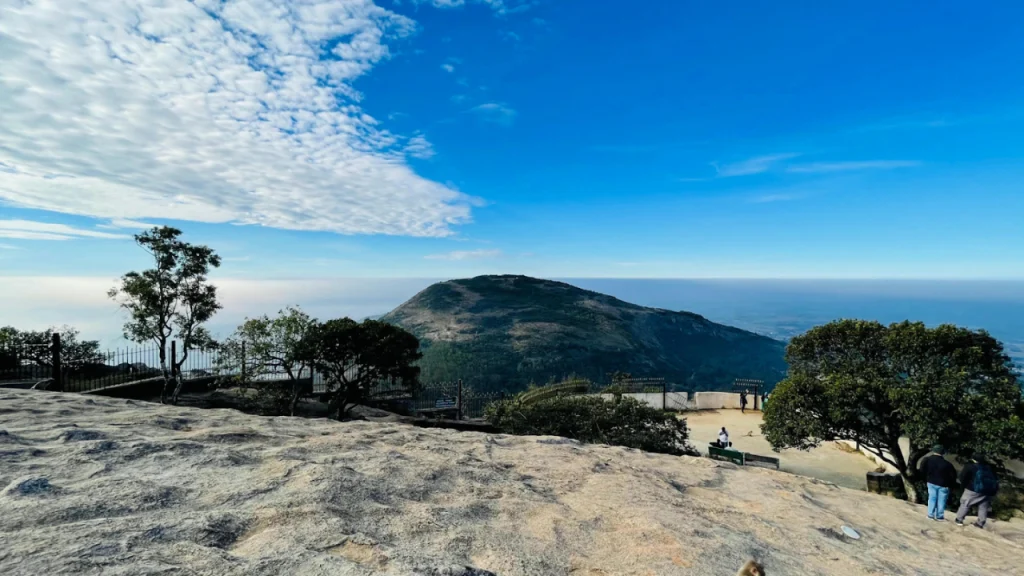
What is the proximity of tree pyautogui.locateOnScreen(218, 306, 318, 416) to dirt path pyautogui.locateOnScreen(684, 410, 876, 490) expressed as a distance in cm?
1481

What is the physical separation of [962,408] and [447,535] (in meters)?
12.6

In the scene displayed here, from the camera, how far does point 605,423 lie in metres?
14.3

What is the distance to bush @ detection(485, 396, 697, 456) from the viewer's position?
45.1 feet

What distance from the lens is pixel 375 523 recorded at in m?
4.05

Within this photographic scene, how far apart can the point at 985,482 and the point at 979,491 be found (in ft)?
0.58

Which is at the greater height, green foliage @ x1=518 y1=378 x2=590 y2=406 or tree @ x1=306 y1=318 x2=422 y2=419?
tree @ x1=306 y1=318 x2=422 y2=419

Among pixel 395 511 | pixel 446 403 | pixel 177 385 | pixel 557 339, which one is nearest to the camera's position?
pixel 395 511

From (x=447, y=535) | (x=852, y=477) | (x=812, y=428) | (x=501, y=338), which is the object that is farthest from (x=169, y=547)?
(x=501, y=338)

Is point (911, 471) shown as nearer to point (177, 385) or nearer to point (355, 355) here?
point (355, 355)

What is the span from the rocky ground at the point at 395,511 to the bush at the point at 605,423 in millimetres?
5835

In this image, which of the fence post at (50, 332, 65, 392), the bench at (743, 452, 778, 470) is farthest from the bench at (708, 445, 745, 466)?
the fence post at (50, 332, 65, 392)

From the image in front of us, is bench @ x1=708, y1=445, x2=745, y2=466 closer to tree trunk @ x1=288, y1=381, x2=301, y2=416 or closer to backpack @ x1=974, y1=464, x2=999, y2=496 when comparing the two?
backpack @ x1=974, y1=464, x2=999, y2=496

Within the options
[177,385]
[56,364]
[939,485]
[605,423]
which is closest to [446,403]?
[605,423]

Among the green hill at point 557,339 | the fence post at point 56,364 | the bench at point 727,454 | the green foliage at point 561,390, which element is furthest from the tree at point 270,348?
the green hill at point 557,339
